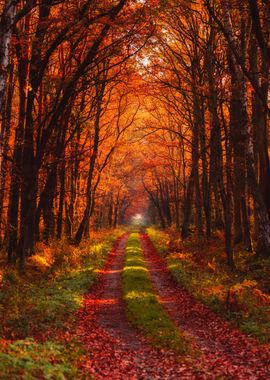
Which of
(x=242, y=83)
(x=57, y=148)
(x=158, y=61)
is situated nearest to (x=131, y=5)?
Answer: (x=242, y=83)

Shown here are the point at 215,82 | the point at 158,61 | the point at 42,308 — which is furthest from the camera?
the point at 158,61

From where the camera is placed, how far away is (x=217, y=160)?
1750cm

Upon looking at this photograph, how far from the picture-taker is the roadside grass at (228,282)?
10883 mm

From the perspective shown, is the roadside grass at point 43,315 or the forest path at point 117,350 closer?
the roadside grass at point 43,315

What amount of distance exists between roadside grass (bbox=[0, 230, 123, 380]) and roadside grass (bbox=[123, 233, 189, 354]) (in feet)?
5.29

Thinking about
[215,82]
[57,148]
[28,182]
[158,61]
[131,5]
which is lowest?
[28,182]

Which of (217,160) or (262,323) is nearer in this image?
(262,323)

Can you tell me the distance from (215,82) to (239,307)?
37.2 feet

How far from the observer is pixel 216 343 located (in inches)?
380

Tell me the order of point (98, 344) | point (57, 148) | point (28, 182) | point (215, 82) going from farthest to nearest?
point (57, 148)
point (215, 82)
point (28, 182)
point (98, 344)

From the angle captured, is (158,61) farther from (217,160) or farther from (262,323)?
(262,323)

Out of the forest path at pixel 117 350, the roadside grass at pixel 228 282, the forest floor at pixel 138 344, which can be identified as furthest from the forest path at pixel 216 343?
the forest path at pixel 117 350

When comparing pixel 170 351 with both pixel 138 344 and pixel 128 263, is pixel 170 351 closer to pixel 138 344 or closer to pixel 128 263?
pixel 138 344

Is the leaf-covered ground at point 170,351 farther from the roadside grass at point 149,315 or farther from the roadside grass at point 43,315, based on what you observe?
the roadside grass at point 43,315
